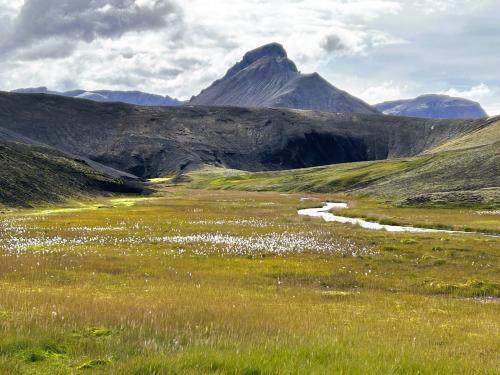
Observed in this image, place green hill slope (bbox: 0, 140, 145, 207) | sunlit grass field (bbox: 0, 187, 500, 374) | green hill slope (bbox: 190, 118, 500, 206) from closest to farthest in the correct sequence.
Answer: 1. sunlit grass field (bbox: 0, 187, 500, 374)
2. green hill slope (bbox: 0, 140, 145, 207)
3. green hill slope (bbox: 190, 118, 500, 206)

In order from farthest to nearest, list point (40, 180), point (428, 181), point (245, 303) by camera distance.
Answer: point (428, 181)
point (40, 180)
point (245, 303)

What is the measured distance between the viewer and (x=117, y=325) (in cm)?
1195

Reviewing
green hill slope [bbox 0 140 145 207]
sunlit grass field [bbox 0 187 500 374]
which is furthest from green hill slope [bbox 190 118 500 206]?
green hill slope [bbox 0 140 145 207]

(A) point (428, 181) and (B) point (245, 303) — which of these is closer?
(B) point (245, 303)

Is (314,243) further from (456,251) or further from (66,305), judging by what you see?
(66,305)

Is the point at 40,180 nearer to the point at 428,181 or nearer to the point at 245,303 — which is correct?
the point at 245,303

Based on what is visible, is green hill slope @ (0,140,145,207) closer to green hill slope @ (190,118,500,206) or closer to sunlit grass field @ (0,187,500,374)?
sunlit grass field @ (0,187,500,374)

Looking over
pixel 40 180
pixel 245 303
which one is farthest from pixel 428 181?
pixel 245 303

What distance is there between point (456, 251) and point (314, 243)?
11.4 m

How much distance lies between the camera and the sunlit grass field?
29.9 feet

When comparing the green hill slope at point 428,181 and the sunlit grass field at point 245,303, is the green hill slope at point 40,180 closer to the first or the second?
the sunlit grass field at point 245,303

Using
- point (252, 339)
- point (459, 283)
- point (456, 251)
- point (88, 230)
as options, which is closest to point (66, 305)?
point (252, 339)

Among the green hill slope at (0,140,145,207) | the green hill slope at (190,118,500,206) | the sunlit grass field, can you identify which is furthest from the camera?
the green hill slope at (190,118,500,206)

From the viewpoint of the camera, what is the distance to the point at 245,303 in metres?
18.1
